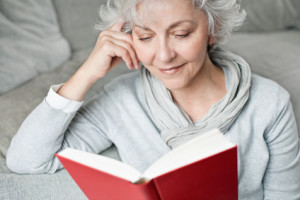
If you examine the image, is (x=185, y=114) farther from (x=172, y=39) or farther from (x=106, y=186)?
(x=106, y=186)

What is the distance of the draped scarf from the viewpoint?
118cm

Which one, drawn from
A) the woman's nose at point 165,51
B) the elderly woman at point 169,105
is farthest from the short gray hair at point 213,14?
the woman's nose at point 165,51

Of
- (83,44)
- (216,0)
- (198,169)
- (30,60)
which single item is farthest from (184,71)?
(83,44)

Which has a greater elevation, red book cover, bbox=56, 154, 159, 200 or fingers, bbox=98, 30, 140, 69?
fingers, bbox=98, 30, 140, 69

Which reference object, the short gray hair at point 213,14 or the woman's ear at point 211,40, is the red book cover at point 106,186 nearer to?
the short gray hair at point 213,14

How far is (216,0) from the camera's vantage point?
1.09 meters

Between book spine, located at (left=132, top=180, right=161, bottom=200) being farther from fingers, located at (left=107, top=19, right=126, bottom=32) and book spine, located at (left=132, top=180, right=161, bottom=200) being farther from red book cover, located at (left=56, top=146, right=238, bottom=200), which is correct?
fingers, located at (left=107, top=19, right=126, bottom=32)

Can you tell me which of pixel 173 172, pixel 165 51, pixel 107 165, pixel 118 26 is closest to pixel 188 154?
pixel 173 172

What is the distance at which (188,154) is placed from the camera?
74 cm

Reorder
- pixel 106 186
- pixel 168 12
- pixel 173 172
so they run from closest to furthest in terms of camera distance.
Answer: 1. pixel 173 172
2. pixel 106 186
3. pixel 168 12

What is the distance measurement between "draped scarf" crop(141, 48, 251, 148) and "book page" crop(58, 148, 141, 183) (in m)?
0.44

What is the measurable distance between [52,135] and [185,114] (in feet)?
1.49

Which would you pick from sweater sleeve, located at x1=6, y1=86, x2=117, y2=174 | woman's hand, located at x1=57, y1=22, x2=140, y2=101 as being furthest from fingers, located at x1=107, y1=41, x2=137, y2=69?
sweater sleeve, located at x1=6, y1=86, x2=117, y2=174

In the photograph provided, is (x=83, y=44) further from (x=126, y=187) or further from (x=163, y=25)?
(x=126, y=187)
